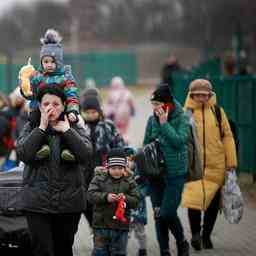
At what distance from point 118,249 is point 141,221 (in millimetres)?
1658

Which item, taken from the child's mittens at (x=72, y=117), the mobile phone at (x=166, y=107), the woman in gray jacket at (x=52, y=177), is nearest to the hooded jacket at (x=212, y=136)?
the mobile phone at (x=166, y=107)

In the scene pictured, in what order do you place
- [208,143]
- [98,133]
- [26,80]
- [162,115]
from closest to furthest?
[26,80] < [162,115] < [98,133] < [208,143]

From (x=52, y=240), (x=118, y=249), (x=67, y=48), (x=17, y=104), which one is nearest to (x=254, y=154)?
(x=17, y=104)

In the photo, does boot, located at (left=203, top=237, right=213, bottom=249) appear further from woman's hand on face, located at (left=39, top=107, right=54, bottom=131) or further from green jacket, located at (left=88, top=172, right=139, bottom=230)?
woman's hand on face, located at (left=39, top=107, right=54, bottom=131)

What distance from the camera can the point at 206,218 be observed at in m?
11.4

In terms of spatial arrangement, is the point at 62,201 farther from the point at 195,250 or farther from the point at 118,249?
the point at 195,250

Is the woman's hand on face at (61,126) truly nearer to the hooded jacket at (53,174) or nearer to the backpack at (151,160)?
the hooded jacket at (53,174)

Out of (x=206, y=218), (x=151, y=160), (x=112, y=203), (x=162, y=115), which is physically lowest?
(x=206, y=218)

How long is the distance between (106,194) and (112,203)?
0.09 meters

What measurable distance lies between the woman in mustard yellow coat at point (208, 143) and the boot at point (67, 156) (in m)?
3.21

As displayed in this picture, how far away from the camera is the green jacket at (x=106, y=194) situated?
30.6 feet

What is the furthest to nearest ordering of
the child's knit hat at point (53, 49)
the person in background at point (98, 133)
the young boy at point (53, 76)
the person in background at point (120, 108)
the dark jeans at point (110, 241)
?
the person in background at point (120, 108) < the person in background at point (98, 133) < the dark jeans at point (110, 241) < the child's knit hat at point (53, 49) < the young boy at point (53, 76)

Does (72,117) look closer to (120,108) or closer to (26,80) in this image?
(26,80)

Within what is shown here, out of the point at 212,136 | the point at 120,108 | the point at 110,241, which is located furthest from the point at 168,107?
Result: the point at 120,108
